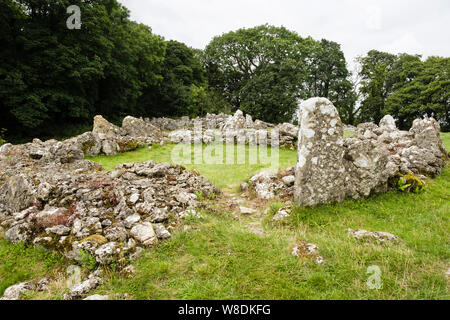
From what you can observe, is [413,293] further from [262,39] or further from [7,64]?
[262,39]

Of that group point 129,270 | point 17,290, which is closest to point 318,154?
point 129,270

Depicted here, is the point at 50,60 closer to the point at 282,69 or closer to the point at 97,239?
the point at 97,239

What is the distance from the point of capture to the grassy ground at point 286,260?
3443 millimetres

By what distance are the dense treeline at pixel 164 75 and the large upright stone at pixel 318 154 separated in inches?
793

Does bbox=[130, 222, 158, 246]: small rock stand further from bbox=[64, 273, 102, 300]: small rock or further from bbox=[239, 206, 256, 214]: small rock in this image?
bbox=[239, 206, 256, 214]: small rock

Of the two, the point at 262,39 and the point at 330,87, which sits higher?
the point at 262,39

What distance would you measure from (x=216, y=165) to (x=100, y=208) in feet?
20.7

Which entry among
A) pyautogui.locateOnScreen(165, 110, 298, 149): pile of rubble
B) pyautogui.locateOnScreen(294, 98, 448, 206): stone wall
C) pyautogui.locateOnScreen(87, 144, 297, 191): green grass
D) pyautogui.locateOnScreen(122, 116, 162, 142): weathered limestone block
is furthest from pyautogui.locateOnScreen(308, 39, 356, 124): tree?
pyautogui.locateOnScreen(294, 98, 448, 206): stone wall

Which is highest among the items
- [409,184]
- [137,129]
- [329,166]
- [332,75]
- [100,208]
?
[332,75]

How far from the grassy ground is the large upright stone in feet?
1.43

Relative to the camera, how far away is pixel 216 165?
11164mm
